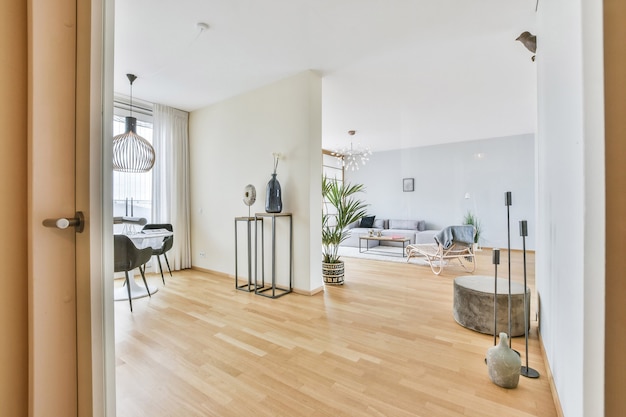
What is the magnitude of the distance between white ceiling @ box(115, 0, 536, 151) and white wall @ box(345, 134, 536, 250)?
4.51ft

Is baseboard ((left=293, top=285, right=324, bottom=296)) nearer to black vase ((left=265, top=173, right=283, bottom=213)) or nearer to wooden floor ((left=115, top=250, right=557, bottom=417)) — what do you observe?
wooden floor ((left=115, top=250, right=557, bottom=417))

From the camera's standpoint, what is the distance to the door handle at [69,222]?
0.87 m

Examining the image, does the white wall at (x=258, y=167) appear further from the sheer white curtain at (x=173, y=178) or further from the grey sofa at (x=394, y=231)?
the grey sofa at (x=394, y=231)

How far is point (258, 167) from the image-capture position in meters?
3.76

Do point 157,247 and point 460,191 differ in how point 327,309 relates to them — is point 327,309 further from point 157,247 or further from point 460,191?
point 460,191

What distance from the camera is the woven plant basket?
146 inches

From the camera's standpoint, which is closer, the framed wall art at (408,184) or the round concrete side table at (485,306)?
the round concrete side table at (485,306)

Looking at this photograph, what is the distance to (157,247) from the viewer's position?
3.48 m

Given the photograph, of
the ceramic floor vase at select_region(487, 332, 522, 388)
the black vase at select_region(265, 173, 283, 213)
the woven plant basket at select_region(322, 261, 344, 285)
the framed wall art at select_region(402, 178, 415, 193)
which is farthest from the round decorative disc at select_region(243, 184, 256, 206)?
the framed wall art at select_region(402, 178, 415, 193)

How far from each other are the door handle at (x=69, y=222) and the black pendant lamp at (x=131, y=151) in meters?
2.30

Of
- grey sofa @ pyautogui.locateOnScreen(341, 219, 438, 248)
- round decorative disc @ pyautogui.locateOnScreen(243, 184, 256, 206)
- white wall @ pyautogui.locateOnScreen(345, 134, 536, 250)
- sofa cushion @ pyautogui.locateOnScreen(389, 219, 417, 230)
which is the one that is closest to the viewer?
round decorative disc @ pyautogui.locateOnScreen(243, 184, 256, 206)

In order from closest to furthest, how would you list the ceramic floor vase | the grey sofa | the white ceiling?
the ceramic floor vase
the white ceiling
the grey sofa

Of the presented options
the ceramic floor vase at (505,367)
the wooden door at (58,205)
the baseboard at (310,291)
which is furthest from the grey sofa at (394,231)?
the wooden door at (58,205)

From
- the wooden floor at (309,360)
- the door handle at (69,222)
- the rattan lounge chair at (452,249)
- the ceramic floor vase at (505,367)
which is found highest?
the door handle at (69,222)
